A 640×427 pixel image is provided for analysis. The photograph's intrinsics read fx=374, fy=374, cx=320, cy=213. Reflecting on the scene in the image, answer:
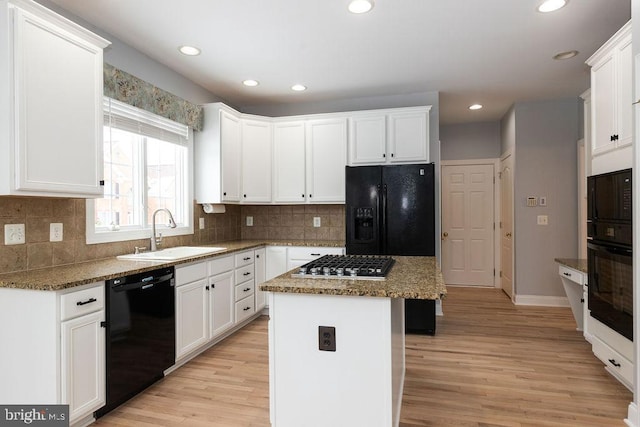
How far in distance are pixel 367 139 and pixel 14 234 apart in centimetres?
319

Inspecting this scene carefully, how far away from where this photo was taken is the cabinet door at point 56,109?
6.34 feet

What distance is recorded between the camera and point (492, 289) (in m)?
5.71

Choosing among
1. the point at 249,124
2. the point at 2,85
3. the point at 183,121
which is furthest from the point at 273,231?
the point at 2,85

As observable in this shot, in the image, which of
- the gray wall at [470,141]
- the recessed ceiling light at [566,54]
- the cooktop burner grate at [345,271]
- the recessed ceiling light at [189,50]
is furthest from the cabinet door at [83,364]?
the gray wall at [470,141]

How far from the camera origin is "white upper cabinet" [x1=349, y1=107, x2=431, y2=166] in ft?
13.1

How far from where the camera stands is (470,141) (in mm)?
5883

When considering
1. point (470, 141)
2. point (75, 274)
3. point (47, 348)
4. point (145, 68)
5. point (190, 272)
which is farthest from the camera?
point (470, 141)

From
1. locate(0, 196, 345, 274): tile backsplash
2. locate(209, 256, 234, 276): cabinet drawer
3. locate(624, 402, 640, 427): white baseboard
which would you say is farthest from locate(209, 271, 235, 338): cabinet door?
locate(624, 402, 640, 427): white baseboard

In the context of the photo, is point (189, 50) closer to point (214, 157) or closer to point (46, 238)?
point (214, 157)

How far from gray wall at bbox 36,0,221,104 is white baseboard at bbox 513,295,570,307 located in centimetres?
455

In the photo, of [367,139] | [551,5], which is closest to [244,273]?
[367,139]

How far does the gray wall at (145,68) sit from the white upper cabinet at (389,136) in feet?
5.67

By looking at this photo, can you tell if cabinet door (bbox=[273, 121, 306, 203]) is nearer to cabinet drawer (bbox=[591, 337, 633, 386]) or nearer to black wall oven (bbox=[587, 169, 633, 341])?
black wall oven (bbox=[587, 169, 633, 341])

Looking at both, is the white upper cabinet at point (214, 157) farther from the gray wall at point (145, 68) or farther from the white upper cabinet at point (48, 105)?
the white upper cabinet at point (48, 105)
